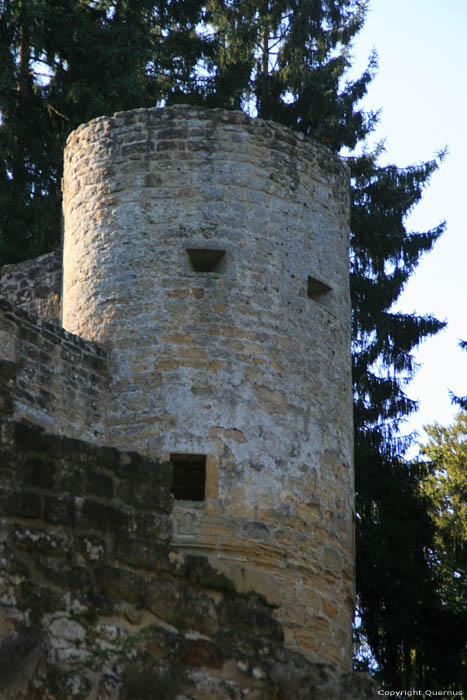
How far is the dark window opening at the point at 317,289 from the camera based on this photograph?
10570mm

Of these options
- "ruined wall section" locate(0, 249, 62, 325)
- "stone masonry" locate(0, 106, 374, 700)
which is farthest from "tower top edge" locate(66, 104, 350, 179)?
"ruined wall section" locate(0, 249, 62, 325)

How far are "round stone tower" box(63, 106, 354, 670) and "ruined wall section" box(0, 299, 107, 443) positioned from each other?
13 centimetres

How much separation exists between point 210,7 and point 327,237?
34.3 feet

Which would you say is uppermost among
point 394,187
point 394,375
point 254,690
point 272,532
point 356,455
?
point 394,187

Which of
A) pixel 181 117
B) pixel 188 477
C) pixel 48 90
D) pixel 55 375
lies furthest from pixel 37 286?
pixel 48 90

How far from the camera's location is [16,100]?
18.2 metres

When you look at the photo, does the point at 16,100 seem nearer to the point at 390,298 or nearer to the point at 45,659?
the point at 390,298

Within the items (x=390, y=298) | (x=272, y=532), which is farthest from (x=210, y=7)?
(x=272, y=532)

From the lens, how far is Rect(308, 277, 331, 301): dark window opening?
10570mm

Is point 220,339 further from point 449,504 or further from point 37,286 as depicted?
point 449,504

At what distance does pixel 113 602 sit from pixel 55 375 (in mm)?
5237

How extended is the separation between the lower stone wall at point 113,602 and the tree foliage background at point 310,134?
1099 centimetres

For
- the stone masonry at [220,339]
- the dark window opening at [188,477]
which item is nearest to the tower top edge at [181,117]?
the stone masonry at [220,339]

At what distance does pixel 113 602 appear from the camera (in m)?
4.49
